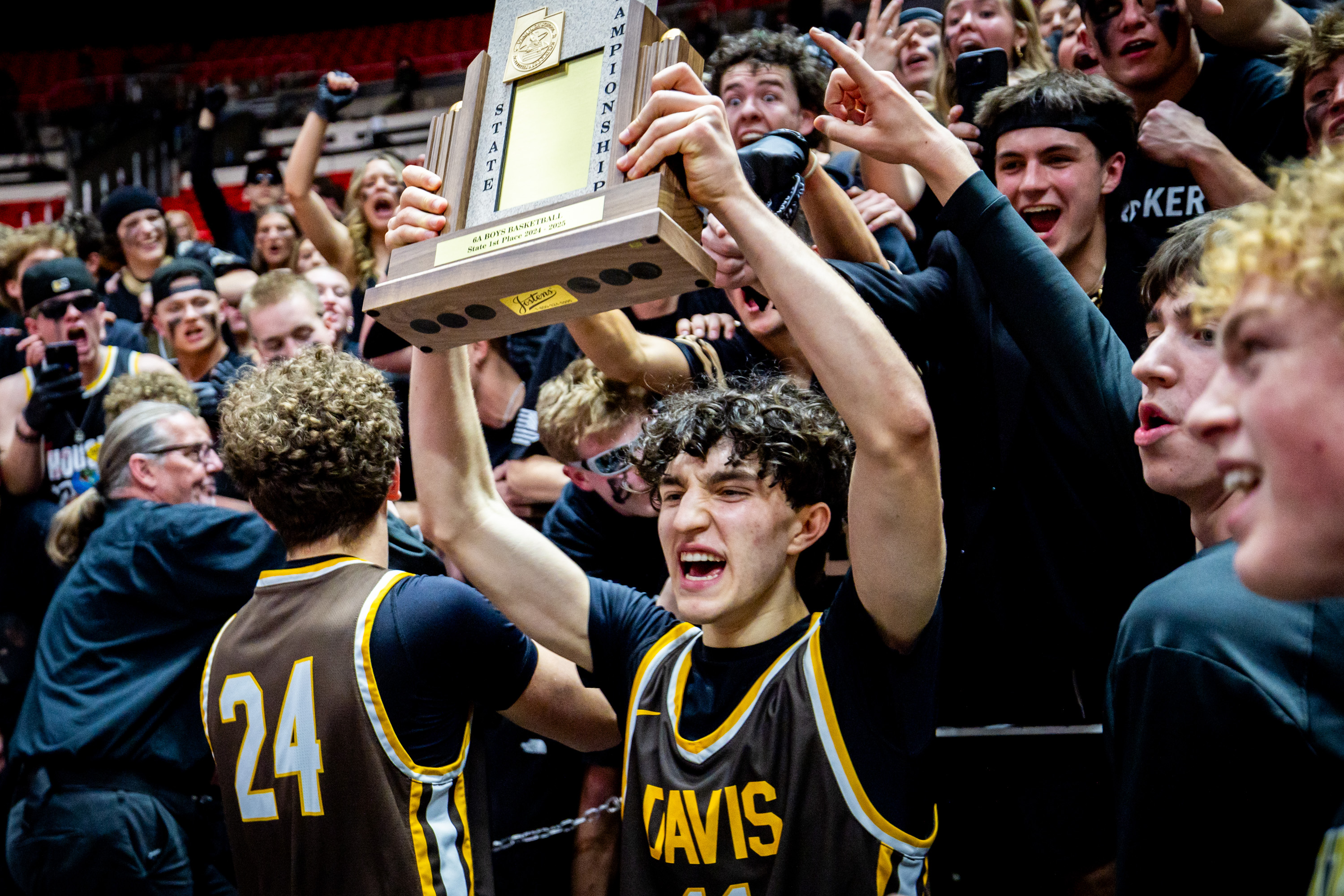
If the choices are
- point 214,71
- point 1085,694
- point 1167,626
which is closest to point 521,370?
point 1085,694

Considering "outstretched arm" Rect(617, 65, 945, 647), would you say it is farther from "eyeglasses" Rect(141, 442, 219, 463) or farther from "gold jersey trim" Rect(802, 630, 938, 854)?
"eyeglasses" Rect(141, 442, 219, 463)

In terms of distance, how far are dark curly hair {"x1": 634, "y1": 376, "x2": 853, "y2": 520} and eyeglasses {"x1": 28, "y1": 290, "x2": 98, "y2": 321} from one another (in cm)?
330

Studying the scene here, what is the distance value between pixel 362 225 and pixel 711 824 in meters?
3.92

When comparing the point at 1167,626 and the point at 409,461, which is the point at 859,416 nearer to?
the point at 1167,626

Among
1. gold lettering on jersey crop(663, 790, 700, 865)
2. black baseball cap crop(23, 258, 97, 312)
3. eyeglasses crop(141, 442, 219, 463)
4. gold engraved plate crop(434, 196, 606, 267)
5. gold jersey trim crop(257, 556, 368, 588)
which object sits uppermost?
black baseball cap crop(23, 258, 97, 312)

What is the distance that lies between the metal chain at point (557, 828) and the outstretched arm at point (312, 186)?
297 centimetres

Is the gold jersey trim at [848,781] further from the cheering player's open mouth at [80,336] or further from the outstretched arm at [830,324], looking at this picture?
the cheering player's open mouth at [80,336]

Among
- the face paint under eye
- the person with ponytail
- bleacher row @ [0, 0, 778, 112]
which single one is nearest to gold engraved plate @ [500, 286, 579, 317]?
the person with ponytail

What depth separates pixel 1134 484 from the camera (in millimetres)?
1949

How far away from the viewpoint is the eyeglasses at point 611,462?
9.05ft

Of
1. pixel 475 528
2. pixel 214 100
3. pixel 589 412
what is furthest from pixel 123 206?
pixel 475 528

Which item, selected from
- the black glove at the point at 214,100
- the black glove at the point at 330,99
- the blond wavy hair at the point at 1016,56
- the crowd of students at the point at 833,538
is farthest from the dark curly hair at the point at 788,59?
the black glove at the point at 214,100

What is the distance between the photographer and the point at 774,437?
212 centimetres

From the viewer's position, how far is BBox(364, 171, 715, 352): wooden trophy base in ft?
5.07
